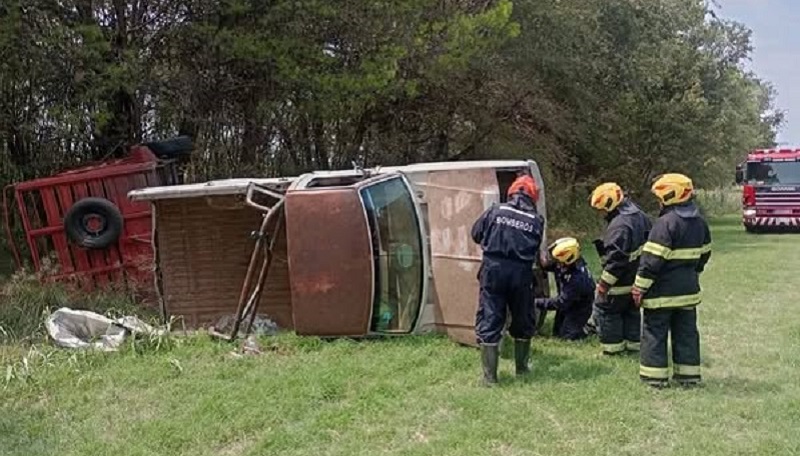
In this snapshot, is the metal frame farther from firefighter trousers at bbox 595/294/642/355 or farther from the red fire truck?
the red fire truck

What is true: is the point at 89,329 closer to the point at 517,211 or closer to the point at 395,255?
the point at 395,255

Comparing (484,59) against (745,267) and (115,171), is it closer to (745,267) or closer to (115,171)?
(745,267)

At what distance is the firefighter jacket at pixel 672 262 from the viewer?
6.00 metres

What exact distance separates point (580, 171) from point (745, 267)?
10.1 metres

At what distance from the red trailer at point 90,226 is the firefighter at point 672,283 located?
5668mm

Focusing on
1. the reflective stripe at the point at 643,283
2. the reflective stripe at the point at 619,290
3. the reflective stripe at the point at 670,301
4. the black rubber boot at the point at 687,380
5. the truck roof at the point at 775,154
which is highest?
the reflective stripe at the point at 643,283

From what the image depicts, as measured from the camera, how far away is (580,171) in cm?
2347

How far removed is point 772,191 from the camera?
22.5 meters

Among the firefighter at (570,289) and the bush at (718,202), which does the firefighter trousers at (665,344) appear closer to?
the firefighter at (570,289)

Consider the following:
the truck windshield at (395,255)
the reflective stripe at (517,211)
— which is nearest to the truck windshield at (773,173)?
the truck windshield at (395,255)

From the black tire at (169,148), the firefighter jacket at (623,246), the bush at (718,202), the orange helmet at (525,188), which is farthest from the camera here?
the bush at (718,202)

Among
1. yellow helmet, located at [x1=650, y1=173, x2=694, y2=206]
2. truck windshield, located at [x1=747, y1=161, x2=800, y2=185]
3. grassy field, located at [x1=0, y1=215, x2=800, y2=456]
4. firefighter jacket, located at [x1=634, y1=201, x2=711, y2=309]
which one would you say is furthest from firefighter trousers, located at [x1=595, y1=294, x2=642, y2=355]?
truck windshield, located at [x1=747, y1=161, x2=800, y2=185]

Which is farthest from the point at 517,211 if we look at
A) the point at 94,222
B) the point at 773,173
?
the point at 773,173

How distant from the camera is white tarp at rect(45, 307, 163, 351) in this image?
7320mm
